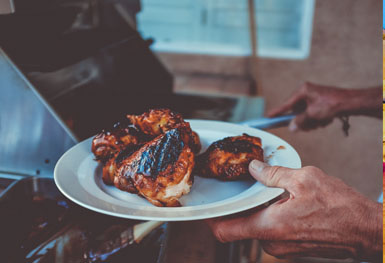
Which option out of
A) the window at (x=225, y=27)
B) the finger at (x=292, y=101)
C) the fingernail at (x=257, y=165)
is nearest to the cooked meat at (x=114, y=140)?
the fingernail at (x=257, y=165)

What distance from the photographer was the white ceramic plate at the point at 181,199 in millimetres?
664

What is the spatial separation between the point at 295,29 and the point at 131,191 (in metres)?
3.21

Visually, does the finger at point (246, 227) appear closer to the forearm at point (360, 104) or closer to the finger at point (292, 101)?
the finger at point (292, 101)

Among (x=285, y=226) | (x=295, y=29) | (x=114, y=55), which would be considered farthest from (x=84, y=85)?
(x=295, y=29)

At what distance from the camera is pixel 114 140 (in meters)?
0.88

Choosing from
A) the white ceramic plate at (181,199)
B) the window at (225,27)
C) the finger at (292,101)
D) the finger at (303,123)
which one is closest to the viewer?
the white ceramic plate at (181,199)

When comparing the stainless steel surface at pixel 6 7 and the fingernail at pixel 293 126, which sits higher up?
the stainless steel surface at pixel 6 7

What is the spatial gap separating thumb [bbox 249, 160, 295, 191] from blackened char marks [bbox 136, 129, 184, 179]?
0.18 meters

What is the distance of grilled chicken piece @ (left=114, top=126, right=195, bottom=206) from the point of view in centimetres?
72

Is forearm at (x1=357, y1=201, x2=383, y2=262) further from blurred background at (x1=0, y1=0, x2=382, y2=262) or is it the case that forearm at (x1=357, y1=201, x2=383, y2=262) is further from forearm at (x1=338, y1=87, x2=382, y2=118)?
forearm at (x1=338, y1=87, x2=382, y2=118)

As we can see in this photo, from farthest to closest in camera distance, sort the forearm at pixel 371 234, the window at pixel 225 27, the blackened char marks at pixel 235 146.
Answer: the window at pixel 225 27 < the blackened char marks at pixel 235 146 < the forearm at pixel 371 234

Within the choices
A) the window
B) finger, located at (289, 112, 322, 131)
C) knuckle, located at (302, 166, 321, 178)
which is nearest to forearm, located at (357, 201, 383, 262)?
knuckle, located at (302, 166, 321, 178)

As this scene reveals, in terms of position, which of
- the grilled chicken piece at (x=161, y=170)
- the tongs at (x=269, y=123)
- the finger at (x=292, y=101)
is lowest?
the finger at (x=292, y=101)

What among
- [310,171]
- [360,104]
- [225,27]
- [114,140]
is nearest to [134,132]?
[114,140]
